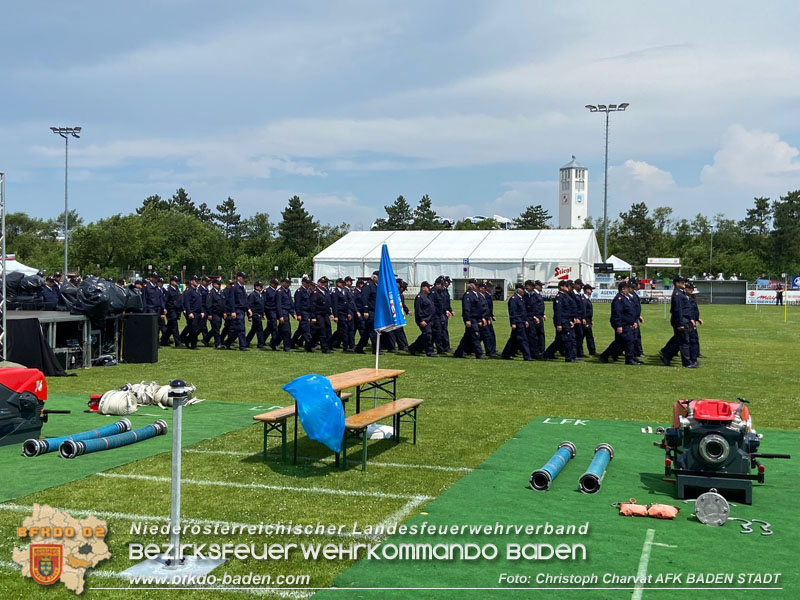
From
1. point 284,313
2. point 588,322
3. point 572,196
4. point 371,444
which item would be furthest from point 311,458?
point 572,196

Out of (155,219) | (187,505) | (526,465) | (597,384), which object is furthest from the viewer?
(155,219)

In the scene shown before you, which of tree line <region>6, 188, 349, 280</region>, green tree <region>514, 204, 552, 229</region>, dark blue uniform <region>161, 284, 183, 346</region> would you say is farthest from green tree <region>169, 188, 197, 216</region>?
dark blue uniform <region>161, 284, 183, 346</region>

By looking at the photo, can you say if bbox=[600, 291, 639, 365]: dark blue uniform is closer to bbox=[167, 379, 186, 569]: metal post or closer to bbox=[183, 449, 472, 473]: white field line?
bbox=[183, 449, 472, 473]: white field line

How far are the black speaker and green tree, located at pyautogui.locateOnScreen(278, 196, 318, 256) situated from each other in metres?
83.3

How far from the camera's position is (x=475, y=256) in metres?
59.6

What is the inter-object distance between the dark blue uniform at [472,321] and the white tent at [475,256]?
119 feet

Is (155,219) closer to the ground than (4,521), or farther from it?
farther from it

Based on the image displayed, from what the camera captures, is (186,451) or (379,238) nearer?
(186,451)

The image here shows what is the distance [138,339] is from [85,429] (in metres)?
7.87

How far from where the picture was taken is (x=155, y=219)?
275ft

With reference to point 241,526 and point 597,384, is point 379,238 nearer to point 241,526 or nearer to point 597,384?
point 597,384

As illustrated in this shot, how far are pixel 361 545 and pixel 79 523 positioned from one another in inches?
87.8

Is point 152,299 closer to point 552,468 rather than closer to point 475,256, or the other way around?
point 552,468

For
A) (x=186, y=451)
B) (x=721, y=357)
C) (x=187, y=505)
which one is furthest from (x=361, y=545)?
(x=721, y=357)
